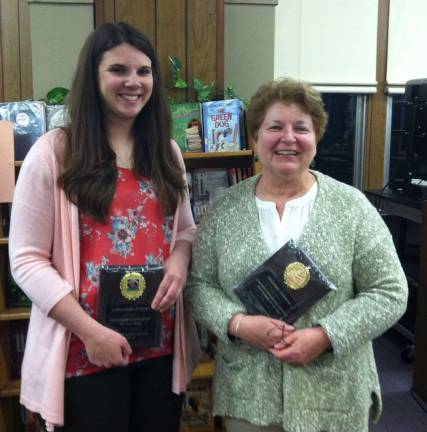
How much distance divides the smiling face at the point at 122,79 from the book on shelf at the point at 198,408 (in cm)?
154

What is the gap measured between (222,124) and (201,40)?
18.6 inches

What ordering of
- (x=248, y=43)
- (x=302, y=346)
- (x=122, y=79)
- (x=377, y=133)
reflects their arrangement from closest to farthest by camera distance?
(x=302, y=346), (x=122, y=79), (x=248, y=43), (x=377, y=133)

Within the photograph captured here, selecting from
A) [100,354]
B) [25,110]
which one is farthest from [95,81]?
[25,110]

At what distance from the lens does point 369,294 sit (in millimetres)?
1244

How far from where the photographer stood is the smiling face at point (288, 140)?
130cm

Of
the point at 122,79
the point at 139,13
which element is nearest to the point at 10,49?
the point at 139,13

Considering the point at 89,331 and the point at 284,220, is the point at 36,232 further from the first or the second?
the point at 284,220

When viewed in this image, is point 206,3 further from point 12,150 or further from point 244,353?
point 244,353

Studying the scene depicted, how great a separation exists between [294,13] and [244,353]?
3.05m

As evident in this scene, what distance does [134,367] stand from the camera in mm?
1343

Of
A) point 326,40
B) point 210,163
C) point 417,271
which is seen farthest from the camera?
point 326,40

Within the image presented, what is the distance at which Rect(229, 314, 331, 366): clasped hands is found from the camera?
3.94 feet

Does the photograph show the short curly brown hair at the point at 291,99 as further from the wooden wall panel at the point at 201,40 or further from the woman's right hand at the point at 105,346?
the wooden wall panel at the point at 201,40

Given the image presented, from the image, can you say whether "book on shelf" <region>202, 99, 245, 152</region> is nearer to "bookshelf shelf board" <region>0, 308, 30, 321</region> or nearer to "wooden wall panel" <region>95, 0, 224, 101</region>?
"wooden wall panel" <region>95, 0, 224, 101</region>
